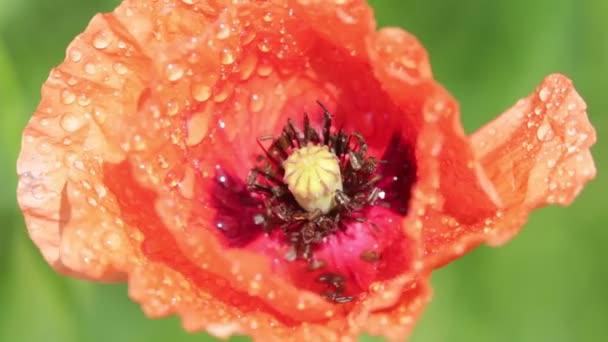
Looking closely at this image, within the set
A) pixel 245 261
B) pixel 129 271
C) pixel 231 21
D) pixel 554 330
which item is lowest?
pixel 129 271

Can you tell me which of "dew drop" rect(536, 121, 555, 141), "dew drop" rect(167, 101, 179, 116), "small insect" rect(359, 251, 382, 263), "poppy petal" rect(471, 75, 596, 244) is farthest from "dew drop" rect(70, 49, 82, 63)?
"dew drop" rect(536, 121, 555, 141)

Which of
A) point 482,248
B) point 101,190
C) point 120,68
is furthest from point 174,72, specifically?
point 482,248

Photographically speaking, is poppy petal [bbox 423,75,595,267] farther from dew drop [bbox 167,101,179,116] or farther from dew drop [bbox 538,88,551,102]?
dew drop [bbox 167,101,179,116]

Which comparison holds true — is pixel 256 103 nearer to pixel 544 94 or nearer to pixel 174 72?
pixel 174 72

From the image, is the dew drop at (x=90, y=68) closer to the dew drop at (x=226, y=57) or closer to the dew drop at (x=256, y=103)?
the dew drop at (x=226, y=57)

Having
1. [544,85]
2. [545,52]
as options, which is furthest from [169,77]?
[545,52]

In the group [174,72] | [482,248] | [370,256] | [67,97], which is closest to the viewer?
[174,72]

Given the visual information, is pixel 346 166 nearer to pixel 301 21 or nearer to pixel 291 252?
pixel 291 252
